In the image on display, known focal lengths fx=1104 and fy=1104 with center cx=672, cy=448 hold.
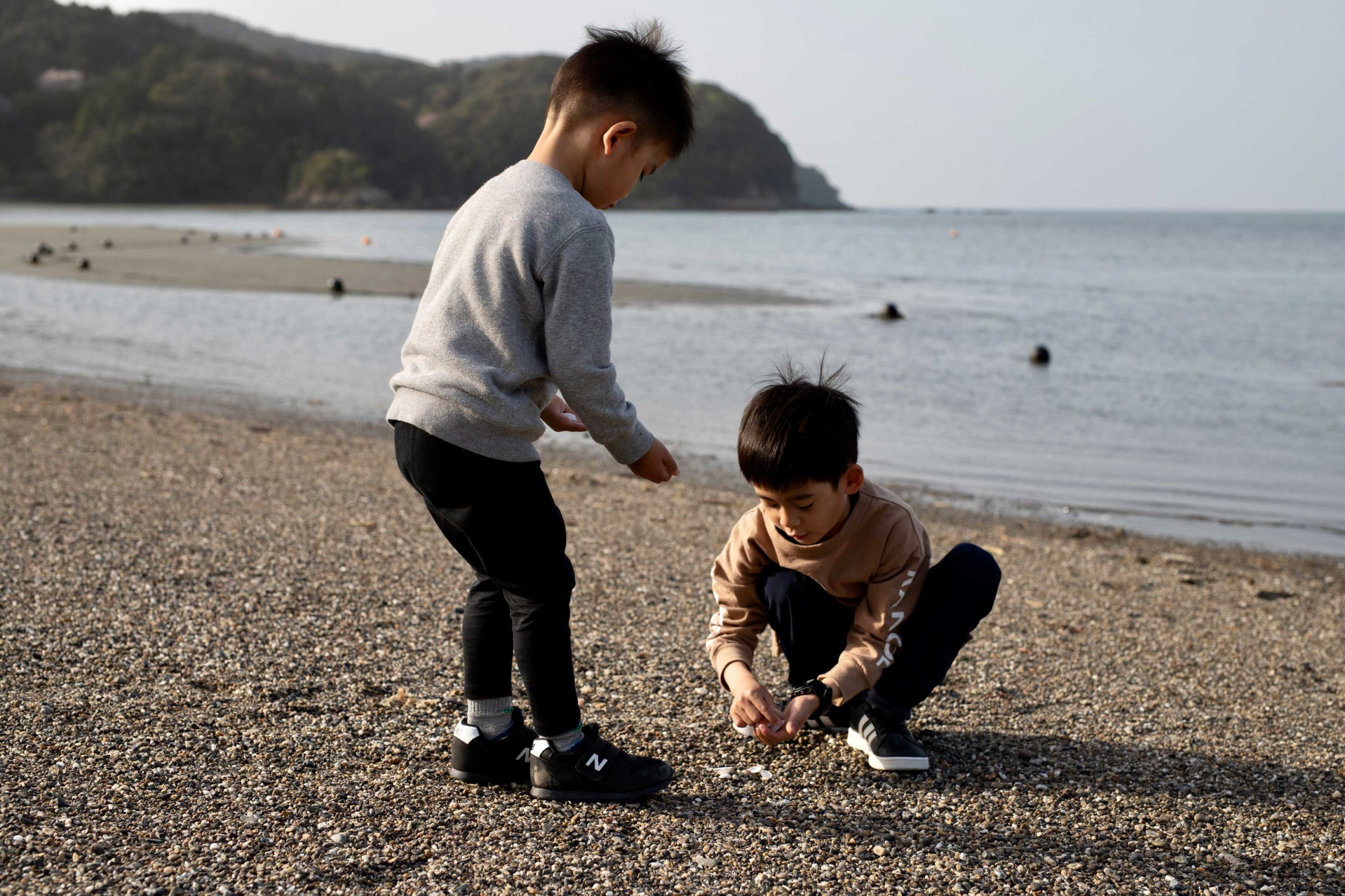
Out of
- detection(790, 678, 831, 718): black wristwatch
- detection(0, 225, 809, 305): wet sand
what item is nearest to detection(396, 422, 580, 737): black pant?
detection(790, 678, 831, 718): black wristwatch

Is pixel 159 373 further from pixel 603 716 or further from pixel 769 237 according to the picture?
pixel 769 237

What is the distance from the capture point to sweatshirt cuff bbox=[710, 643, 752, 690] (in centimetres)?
304

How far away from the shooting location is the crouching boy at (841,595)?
2.82m

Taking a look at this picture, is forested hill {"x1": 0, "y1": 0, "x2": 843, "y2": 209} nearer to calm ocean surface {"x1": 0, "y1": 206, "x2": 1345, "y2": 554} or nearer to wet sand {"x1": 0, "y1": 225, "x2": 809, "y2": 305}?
wet sand {"x1": 0, "y1": 225, "x2": 809, "y2": 305}

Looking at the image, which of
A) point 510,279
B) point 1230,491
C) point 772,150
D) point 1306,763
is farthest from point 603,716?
point 772,150

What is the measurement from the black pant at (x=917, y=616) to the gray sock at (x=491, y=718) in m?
0.78

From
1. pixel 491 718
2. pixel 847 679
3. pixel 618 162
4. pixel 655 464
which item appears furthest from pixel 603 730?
pixel 618 162

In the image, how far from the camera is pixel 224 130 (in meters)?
96.6

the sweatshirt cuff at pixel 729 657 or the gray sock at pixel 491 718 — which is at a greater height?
the sweatshirt cuff at pixel 729 657

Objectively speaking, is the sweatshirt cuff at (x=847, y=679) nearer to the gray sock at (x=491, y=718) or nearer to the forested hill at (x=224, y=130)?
the gray sock at (x=491, y=718)

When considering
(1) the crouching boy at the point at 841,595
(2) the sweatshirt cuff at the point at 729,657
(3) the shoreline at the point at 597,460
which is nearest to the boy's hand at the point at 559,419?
(1) the crouching boy at the point at 841,595

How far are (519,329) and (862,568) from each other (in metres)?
1.14

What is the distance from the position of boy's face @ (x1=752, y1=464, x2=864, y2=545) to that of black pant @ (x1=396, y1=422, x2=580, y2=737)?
21.4 inches

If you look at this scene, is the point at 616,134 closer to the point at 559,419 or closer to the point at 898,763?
the point at 559,419
